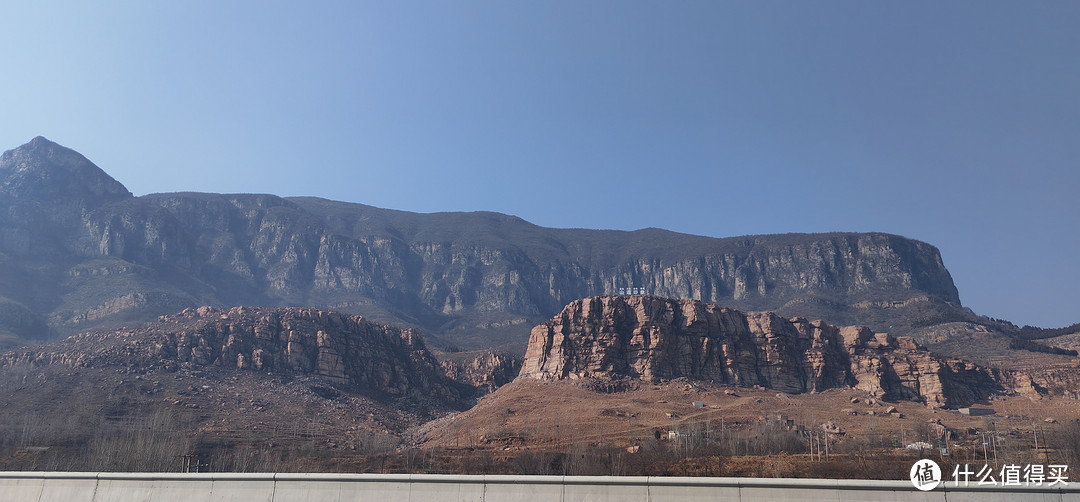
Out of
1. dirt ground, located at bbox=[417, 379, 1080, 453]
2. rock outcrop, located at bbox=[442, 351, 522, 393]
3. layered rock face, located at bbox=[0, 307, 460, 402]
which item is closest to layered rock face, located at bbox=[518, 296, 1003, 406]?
dirt ground, located at bbox=[417, 379, 1080, 453]

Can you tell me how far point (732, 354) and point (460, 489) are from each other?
103m

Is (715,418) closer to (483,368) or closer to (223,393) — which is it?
(223,393)

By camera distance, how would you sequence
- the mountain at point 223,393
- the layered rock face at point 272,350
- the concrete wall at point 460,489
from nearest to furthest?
the concrete wall at point 460,489 → the mountain at point 223,393 → the layered rock face at point 272,350

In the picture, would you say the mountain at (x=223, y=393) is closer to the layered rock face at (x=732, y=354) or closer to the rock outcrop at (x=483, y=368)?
the rock outcrop at (x=483, y=368)

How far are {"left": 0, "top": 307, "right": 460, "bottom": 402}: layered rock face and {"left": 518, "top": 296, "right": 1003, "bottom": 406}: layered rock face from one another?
2680 centimetres

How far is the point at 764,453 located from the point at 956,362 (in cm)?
6537

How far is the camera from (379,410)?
114m

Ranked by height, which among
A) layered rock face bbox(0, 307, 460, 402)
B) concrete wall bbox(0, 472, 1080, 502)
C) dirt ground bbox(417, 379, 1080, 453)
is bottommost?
concrete wall bbox(0, 472, 1080, 502)

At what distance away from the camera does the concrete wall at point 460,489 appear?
1938cm

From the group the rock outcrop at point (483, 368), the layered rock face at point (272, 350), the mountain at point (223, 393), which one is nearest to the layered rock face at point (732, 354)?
the mountain at point (223, 393)

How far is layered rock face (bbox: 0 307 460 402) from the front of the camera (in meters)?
115

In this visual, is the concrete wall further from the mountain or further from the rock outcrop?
the rock outcrop

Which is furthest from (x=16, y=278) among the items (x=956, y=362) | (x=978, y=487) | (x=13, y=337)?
(x=978, y=487)

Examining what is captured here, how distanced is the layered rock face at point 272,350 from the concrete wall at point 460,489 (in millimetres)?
95892
